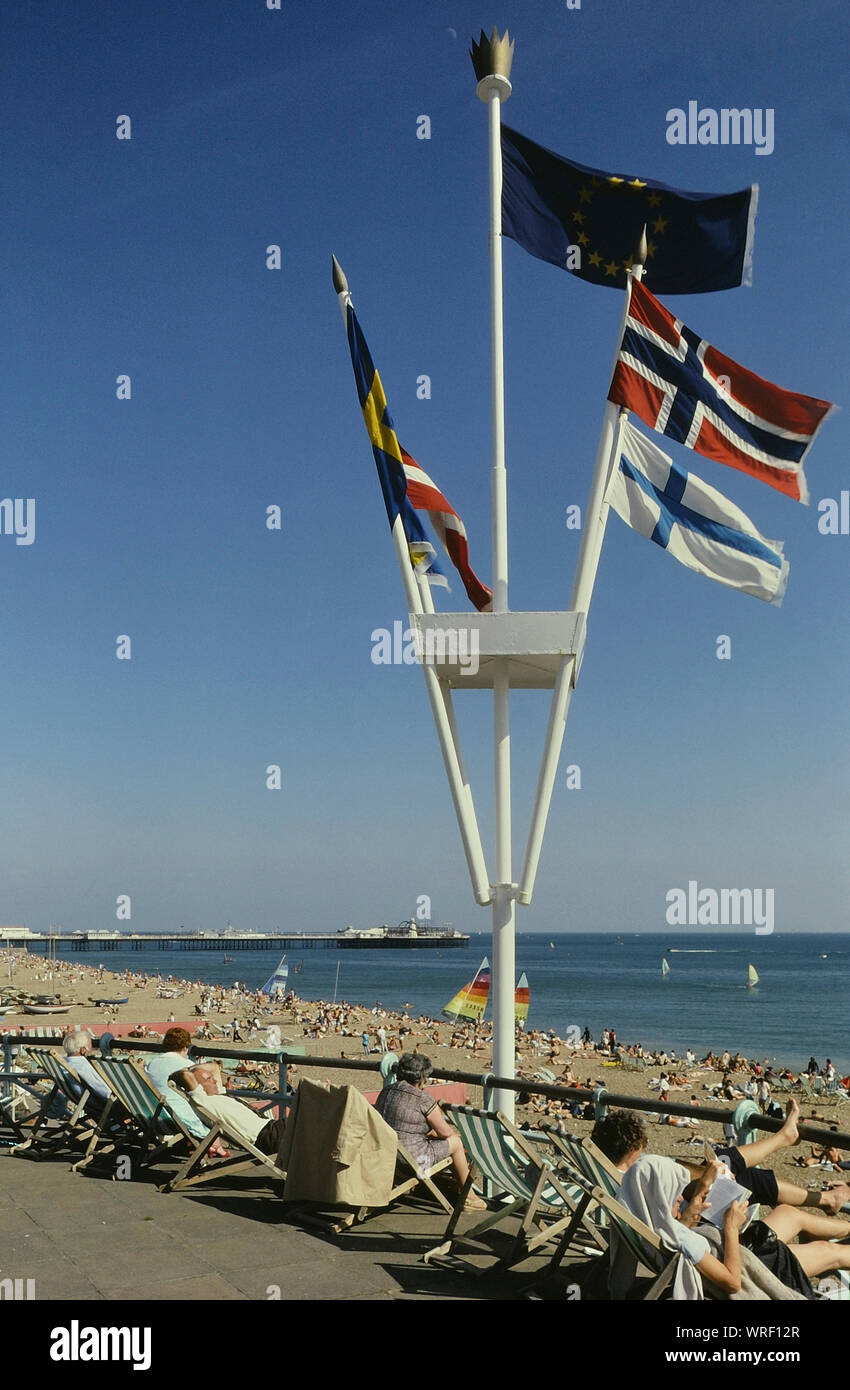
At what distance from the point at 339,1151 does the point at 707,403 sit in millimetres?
5625

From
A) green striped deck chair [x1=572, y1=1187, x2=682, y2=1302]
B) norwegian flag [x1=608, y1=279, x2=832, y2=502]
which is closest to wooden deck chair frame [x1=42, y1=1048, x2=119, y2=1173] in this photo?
green striped deck chair [x1=572, y1=1187, x2=682, y2=1302]

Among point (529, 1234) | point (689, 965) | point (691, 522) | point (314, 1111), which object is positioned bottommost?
point (689, 965)

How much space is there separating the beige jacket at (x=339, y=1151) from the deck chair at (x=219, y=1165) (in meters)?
0.35

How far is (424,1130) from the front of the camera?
237 inches

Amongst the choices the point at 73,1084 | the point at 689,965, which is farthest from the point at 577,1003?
the point at 73,1084

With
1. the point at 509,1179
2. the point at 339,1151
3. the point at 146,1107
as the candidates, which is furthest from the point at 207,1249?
the point at 146,1107

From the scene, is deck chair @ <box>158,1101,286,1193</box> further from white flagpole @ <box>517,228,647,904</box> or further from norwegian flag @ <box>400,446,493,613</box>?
norwegian flag @ <box>400,446,493,613</box>

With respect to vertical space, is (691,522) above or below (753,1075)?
above

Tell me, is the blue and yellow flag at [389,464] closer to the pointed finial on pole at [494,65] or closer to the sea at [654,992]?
the pointed finial on pole at [494,65]

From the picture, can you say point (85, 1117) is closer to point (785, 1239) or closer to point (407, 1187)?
point (407, 1187)

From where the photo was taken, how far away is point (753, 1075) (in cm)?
3278

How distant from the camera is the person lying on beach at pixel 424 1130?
19.6 feet
